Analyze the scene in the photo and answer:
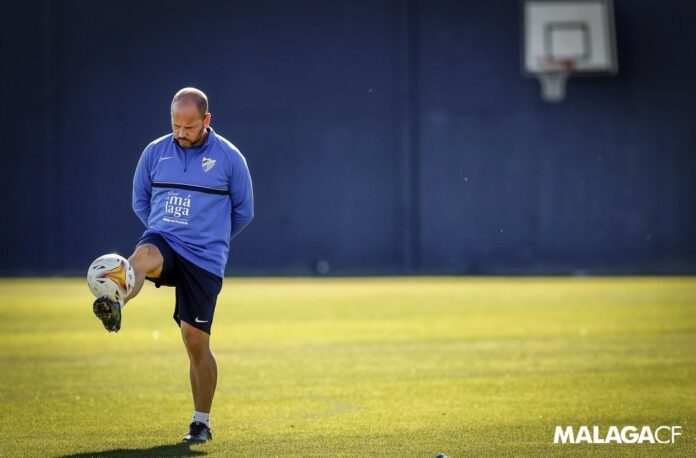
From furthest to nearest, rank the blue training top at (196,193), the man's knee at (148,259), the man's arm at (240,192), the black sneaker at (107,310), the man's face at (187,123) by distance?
the man's arm at (240,192), the blue training top at (196,193), the man's face at (187,123), the man's knee at (148,259), the black sneaker at (107,310)

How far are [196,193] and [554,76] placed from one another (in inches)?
855

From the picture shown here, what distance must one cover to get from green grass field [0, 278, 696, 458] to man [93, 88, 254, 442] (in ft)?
1.87

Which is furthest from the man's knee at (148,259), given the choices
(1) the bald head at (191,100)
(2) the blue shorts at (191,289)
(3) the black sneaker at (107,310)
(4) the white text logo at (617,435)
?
(4) the white text logo at (617,435)

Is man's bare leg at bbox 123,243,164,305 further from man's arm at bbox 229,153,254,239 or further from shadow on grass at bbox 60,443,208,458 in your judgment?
shadow on grass at bbox 60,443,208,458

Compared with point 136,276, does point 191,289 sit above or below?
below

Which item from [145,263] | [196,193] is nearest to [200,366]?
[145,263]

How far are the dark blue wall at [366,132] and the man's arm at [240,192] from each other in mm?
21390

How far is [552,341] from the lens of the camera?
1334 centimetres

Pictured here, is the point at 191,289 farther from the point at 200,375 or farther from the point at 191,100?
the point at 191,100

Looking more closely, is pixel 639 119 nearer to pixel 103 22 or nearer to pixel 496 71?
pixel 496 71

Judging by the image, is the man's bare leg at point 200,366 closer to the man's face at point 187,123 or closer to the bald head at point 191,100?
the man's face at point 187,123

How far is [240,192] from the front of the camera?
23.5 ft

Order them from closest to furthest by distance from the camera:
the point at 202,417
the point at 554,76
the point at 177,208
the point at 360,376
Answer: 1. the point at 177,208
2. the point at 202,417
3. the point at 360,376
4. the point at 554,76

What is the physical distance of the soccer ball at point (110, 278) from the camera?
626cm
